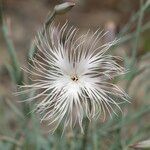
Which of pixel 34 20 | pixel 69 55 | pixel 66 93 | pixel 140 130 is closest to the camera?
pixel 66 93

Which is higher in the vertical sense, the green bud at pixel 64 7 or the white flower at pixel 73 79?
the green bud at pixel 64 7

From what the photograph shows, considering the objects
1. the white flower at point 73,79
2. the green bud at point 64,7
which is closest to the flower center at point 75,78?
the white flower at point 73,79

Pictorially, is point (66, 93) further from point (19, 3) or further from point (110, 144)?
point (19, 3)

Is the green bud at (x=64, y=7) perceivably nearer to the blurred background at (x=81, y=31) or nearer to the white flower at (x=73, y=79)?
the white flower at (x=73, y=79)

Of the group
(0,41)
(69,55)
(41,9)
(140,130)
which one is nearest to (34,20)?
(41,9)

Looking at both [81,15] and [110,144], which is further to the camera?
[81,15]

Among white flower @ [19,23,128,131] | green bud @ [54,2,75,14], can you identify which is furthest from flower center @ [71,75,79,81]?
green bud @ [54,2,75,14]
